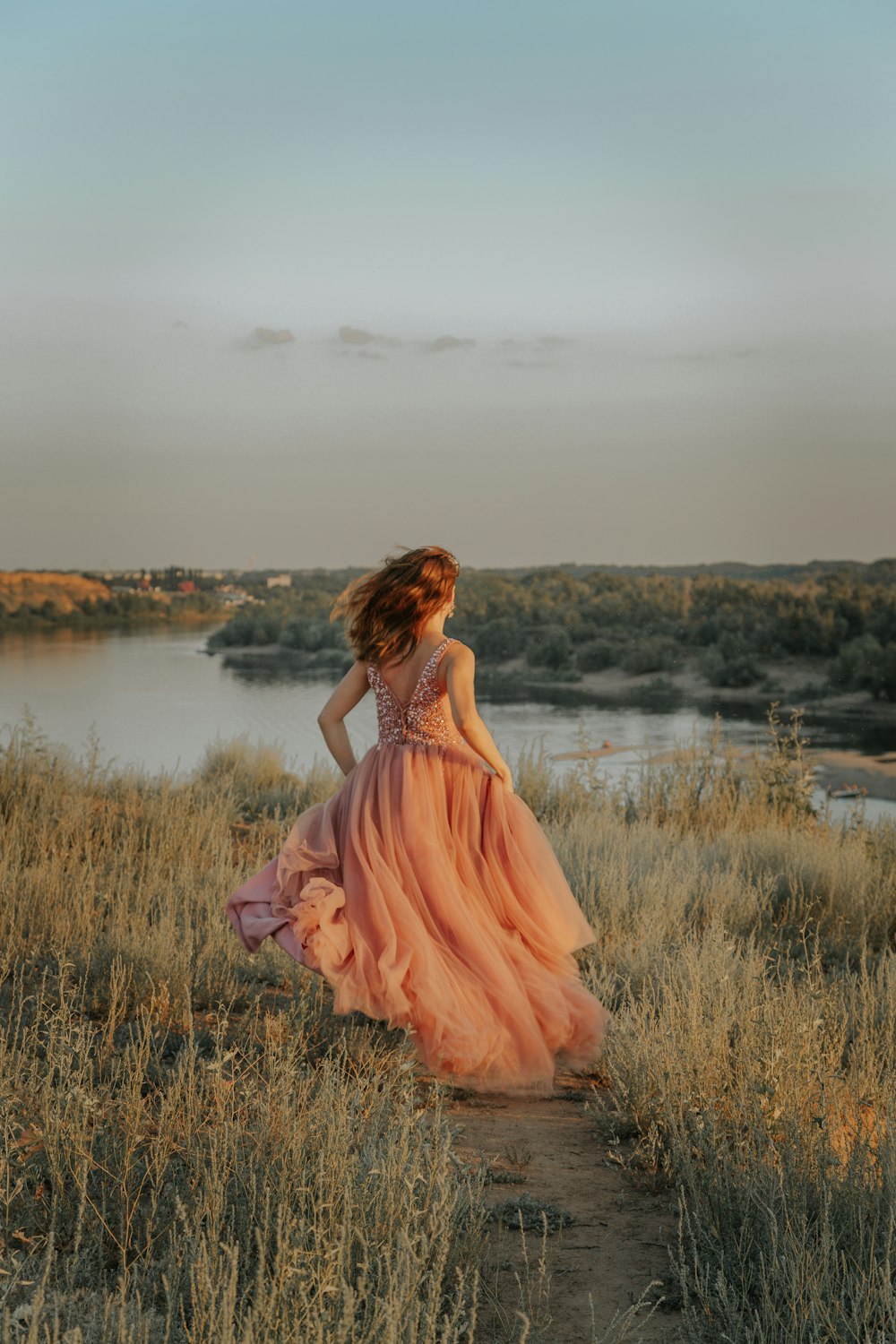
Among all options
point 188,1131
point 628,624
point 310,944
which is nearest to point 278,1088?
point 188,1131

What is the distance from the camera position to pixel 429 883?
4.24 metres

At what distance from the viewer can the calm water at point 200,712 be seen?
43.0 feet

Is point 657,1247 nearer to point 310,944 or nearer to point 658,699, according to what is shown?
point 310,944

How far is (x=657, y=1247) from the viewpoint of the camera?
3178 mm

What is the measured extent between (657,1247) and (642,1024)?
1.01 metres

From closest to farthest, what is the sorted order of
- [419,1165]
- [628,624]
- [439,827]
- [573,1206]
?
[419,1165], [573,1206], [439,827], [628,624]

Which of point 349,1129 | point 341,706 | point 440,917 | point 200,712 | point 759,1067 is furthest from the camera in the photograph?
point 200,712

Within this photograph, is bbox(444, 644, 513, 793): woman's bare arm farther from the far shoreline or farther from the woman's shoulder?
the far shoreline

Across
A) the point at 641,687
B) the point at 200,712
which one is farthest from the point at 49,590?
the point at 641,687

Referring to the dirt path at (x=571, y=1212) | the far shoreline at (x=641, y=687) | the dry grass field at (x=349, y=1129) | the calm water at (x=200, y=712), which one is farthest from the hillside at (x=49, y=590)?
the dirt path at (x=571, y=1212)

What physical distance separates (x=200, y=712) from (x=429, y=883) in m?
13.8

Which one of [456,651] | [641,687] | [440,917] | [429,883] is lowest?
[641,687]

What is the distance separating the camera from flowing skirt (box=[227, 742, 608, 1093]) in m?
4.05

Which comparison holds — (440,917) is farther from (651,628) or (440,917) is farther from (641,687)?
(651,628)
